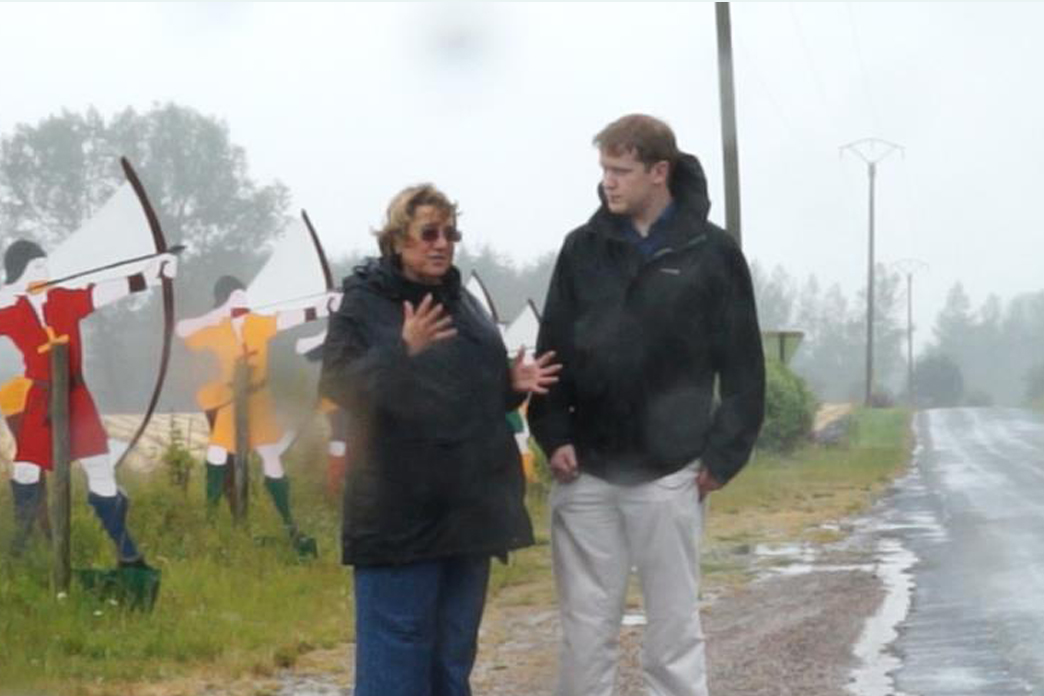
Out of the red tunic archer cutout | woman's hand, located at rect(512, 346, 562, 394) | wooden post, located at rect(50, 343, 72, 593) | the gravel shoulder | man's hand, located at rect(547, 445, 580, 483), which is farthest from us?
the red tunic archer cutout

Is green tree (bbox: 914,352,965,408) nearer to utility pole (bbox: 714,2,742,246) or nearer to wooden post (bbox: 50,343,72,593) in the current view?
utility pole (bbox: 714,2,742,246)

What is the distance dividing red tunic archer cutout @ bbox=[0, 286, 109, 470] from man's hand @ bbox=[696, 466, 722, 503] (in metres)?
5.44

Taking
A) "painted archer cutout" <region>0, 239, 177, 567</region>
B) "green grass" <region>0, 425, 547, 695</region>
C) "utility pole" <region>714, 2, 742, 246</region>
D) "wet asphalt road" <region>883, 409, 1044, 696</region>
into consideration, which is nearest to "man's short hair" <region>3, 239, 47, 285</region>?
A: "painted archer cutout" <region>0, 239, 177, 567</region>

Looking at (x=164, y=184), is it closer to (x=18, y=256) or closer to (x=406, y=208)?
(x=18, y=256)

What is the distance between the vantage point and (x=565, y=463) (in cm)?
600

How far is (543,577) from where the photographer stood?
14.0m

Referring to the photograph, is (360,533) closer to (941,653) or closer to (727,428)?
(727,428)

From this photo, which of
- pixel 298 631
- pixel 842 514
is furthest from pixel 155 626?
pixel 842 514

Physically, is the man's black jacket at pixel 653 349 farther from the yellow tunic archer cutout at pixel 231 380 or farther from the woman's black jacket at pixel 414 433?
the yellow tunic archer cutout at pixel 231 380

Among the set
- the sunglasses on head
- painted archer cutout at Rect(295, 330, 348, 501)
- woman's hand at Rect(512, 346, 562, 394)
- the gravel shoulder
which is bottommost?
the gravel shoulder

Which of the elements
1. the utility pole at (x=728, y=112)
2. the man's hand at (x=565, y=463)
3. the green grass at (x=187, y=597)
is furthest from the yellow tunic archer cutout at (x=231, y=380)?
the utility pole at (x=728, y=112)

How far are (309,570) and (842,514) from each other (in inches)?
417

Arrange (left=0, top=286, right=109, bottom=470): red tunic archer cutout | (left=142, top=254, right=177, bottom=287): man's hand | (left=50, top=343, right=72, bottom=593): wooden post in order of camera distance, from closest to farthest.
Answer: (left=50, top=343, right=72, bottom=593): wooden post < (left=0, top=286, right=109, bottom=470): red tunic archer cutout < (left=142, top=254, right=177, bottom=287): man's hand

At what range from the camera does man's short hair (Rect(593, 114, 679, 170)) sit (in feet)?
19.6
